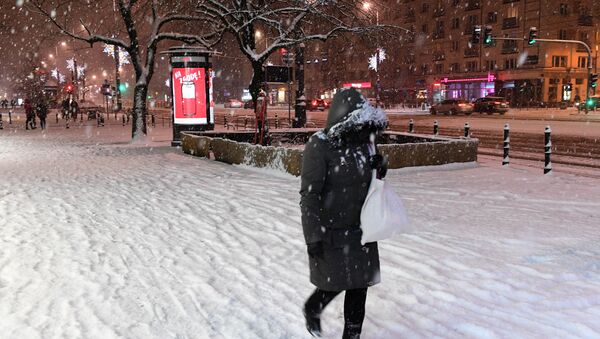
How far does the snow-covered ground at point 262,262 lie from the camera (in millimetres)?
4422

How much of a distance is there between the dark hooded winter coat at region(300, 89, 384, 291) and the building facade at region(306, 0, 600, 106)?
48624 mm

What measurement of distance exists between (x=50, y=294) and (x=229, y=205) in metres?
4.18

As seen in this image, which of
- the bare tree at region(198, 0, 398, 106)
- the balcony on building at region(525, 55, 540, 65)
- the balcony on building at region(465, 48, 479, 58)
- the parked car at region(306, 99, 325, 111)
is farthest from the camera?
the balcony on building at region(465, 48, 479, 58)

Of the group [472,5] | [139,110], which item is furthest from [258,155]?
[472,5]

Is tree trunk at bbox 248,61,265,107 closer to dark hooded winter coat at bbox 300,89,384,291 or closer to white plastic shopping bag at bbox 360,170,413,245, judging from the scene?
dark hooded winter coat at bbox 300,89,384,291

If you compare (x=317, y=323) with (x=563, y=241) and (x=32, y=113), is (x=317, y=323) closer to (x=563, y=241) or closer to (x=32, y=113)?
(x=563, y=241)

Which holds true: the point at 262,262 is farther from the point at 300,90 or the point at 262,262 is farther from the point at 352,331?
the point at 300,90

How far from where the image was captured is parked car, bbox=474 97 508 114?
43.2 m

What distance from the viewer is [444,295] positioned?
4.97 m

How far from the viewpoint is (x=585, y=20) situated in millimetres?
61438

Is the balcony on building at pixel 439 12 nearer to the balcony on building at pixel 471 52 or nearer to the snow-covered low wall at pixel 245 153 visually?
the balcony on building at pixel 471 52

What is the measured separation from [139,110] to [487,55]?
55.5m

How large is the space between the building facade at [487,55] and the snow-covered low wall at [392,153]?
125 feet

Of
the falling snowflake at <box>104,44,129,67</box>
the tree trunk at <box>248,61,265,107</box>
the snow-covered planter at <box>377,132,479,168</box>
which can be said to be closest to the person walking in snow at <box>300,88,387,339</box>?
the snow-covered planter at <box>377,132,479,168</box>
